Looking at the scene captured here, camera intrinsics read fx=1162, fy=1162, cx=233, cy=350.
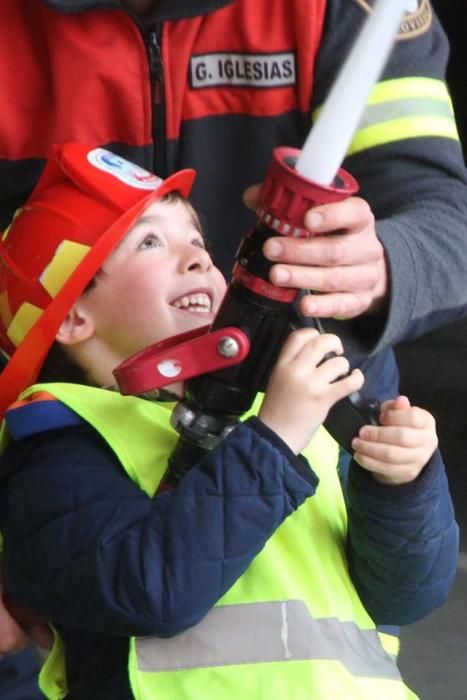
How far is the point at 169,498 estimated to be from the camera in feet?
2.94

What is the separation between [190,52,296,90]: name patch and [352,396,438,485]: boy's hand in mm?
416

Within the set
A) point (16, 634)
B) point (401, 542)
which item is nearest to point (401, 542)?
point (401, 542)

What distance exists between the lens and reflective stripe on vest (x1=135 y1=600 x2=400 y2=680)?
3.05ft

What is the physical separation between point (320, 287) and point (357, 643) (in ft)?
1.05

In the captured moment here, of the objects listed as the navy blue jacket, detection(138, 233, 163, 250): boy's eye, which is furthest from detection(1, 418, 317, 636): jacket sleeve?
detection(138, 233, 163, 250): boy's eye

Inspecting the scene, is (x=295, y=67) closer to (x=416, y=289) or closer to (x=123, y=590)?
(x=416, y=289)

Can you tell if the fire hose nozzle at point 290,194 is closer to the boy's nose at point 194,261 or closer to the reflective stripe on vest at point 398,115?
the boy's nose at point 194,261

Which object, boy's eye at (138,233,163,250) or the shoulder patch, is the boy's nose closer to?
boy's eye at (138,233,163,250)

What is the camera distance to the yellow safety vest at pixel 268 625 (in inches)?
36.4

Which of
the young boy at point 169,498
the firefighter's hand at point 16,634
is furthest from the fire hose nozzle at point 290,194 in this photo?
the firefighter's hand at point 16,634

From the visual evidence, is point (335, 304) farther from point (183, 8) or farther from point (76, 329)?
point (183, 8)

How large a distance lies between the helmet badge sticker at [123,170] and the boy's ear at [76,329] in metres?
0.12

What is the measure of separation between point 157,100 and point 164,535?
1.67 feet

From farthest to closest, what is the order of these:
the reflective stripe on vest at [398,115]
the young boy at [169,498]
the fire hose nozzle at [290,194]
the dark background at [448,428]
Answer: the dark background at [448,428] < the reflective stripe on vest at [398,115] < the young boy at [169,498] < the fire hose nozzle at [290,194]
